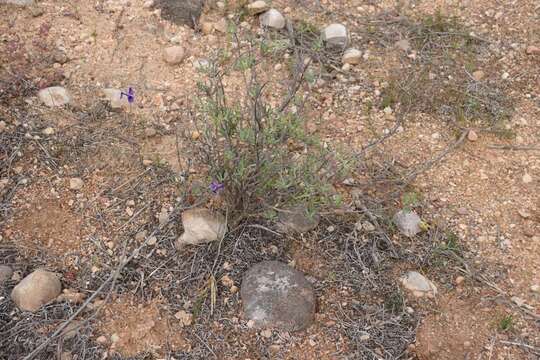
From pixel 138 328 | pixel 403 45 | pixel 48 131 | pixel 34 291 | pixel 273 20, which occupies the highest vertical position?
pixel 273 20

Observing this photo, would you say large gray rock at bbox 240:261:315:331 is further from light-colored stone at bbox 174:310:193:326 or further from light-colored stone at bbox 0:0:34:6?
light-colored stone at bbox 0:0:34:6

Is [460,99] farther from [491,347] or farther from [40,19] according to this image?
[40,19]

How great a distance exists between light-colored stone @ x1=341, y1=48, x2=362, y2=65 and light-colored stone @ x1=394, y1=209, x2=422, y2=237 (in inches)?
43.2

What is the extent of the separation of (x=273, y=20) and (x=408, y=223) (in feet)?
5.04

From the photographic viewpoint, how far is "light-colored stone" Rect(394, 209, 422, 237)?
2768 millimetres

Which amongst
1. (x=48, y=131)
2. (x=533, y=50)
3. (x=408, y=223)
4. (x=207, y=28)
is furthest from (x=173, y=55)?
(x=533, y=50)

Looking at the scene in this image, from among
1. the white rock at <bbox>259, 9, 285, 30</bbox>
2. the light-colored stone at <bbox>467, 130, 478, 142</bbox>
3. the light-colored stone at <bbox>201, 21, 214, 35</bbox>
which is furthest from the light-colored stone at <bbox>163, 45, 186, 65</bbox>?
the light-colored stone at <bbox>467, 130, 478, 142</bbox>

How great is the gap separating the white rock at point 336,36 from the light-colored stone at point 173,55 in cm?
87

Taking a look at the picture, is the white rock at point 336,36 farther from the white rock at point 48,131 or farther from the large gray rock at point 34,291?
the large gray rock at point 34,291

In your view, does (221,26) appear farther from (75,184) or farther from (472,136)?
(472,136)

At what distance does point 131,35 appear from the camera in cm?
350

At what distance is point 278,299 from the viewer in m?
2.42

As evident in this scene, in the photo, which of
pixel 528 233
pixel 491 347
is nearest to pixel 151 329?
pixel 491 347

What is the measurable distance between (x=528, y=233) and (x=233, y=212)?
4.62ft
